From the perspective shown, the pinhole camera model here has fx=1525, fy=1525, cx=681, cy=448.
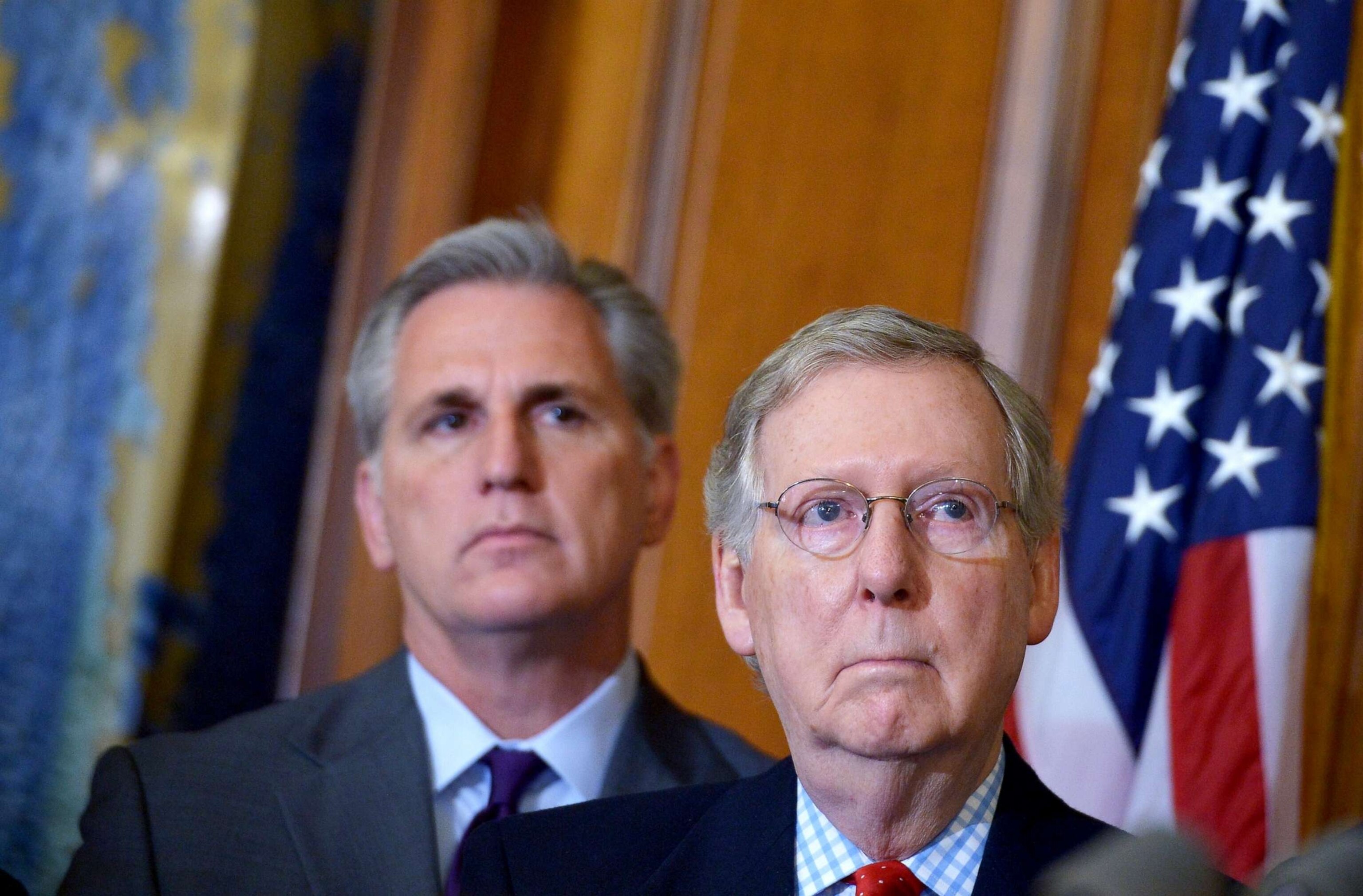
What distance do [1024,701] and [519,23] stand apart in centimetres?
227

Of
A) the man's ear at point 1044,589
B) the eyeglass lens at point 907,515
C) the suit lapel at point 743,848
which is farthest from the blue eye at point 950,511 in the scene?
the suit lapel at point 743,848

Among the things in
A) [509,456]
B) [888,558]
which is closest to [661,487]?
[509,456]

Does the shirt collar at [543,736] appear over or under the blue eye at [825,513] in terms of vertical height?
under

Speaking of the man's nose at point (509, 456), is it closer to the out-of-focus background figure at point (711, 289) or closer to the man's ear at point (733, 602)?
the man's ear at point (733, 602)

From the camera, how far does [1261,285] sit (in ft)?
9.37

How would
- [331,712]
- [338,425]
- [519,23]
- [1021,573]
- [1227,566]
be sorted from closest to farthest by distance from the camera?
1. [1021,573]
2. [331,712]
3. [1227,566]
4. [338,425]
5. [519,23]

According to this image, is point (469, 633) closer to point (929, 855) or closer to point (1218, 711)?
point (929, 855)

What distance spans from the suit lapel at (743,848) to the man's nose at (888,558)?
12.1 inches

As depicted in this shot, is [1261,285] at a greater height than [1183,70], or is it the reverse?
[1183,70]

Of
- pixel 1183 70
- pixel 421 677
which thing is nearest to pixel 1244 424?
pixel 1183 70

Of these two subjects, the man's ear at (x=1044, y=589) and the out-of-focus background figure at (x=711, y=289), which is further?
the out-of-focus background figure at (x=711, y=289)

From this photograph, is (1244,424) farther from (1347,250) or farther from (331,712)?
(331,712)

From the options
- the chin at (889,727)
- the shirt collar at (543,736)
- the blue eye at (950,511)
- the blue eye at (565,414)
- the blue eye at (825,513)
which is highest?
the blue eye at (950,511)

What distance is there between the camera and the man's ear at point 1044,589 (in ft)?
5.56
